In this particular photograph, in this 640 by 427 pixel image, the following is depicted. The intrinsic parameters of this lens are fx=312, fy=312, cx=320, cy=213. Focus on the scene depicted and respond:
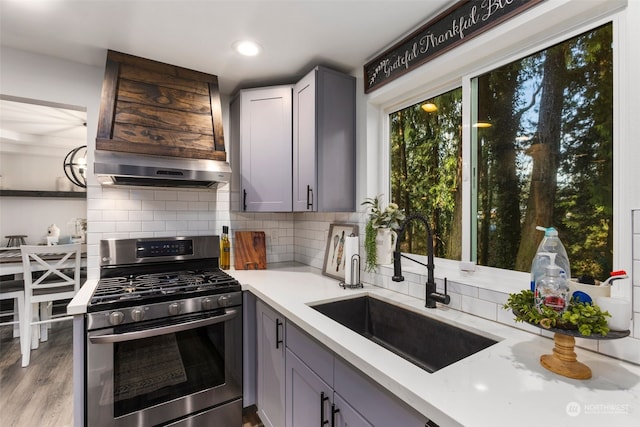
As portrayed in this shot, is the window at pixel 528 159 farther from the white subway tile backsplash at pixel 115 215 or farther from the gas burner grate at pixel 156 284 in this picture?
the white subway tile backsplash at pixel 115 215

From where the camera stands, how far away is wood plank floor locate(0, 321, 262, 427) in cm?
202

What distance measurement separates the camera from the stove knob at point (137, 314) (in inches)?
62.8

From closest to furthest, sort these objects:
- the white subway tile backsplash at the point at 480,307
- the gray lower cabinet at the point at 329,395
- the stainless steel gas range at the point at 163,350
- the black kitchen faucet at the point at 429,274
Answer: the gray lower cabinet at the point at 329,395 → the white subway tile backsplash at the point at 480,307 → the black kitchen faucet at the point at 429,274 → the stainless steel gas range at the point at 163,350

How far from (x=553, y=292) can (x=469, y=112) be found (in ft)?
3.30

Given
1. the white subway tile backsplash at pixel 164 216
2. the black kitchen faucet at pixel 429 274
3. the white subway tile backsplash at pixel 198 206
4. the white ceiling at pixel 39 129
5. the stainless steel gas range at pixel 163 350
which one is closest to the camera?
the black kitchen faucet at pixel 429 274

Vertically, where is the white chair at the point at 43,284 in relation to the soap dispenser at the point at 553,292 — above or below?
below

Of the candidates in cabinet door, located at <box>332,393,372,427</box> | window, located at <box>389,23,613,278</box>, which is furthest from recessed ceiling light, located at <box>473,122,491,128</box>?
cabinet door, located at <box>332,393,372,427</box>

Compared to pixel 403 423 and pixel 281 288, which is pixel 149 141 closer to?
pixel 281 288

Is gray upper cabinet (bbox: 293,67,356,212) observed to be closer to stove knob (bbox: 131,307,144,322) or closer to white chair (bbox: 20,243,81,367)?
stove knob (bbox: 131,307,144,322)

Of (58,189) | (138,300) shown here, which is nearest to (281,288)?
(138,300)

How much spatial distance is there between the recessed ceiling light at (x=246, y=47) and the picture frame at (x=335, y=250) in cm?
122

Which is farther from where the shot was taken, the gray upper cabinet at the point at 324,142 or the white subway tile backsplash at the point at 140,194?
the white subway tile backsplash at the point at 140,194

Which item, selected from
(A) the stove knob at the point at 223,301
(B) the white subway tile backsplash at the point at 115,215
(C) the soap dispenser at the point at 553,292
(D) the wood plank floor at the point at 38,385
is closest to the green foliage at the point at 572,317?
(C) the soap dispenser at the point at 553,292

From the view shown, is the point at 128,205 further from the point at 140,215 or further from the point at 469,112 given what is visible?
the point at 469,112
